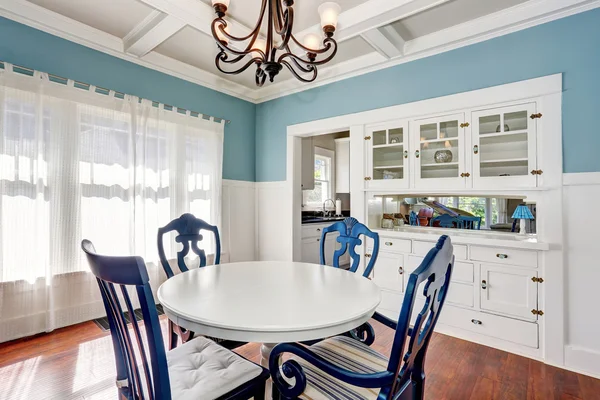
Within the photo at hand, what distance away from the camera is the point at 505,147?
8.29 ft

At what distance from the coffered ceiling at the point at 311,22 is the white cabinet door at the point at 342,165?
8.79 ft

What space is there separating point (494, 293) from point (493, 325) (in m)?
0.26

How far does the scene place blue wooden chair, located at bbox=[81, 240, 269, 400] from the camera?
2.96 ft

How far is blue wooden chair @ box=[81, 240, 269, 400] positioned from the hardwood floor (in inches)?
35.7

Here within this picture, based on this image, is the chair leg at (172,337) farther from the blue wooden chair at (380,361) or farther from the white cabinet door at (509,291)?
Result: the white cabinet door at (509,291)

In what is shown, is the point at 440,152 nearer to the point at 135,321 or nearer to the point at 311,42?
the point at 311,42

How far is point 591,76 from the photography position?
2176 millimetres

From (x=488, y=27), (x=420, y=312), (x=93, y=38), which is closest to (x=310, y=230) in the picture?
(x=488, y=27)

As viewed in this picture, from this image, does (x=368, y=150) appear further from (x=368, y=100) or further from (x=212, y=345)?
(x=212, y=345)

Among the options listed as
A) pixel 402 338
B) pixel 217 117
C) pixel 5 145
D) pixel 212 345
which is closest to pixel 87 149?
pixel 5 145

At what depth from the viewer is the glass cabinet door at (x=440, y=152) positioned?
2713 millimetres

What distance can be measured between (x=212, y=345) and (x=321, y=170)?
4672 millimetres

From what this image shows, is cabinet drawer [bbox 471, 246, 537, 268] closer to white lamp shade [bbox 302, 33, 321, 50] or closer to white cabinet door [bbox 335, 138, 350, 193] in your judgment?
white lamp shade [bbox 302, 33, 321, 50]

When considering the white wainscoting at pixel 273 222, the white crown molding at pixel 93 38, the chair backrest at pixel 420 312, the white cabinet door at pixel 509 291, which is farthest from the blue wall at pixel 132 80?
the chair backrest at pixel 420 312
